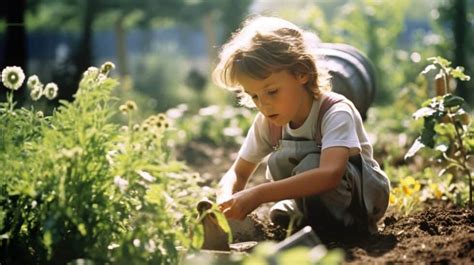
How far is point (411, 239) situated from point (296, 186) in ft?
1.48

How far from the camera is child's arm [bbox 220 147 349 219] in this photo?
8.55 feet

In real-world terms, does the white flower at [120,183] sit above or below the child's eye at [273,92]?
below

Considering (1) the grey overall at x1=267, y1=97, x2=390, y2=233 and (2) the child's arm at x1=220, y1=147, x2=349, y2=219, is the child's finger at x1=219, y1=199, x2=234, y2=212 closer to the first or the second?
(2) the child's arm at x1=220, y1=147, x2=349, y2=219

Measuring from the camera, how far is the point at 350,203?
2996 mm

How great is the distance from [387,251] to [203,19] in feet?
37.0

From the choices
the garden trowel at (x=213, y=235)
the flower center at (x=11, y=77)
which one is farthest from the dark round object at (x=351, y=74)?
the flower center at (x=11, y=77)

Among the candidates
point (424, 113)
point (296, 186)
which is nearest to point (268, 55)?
point (296, 186)

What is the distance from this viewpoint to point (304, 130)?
300cm

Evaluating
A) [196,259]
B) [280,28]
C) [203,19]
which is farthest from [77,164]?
[203,19]

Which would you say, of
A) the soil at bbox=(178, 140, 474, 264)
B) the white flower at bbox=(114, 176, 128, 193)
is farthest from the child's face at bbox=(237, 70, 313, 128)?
the white flower at bbox=(114, 176, 128, 193)

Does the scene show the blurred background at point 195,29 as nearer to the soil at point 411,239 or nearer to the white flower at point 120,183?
the soil at point 411,239

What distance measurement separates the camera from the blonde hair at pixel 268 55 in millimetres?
2838

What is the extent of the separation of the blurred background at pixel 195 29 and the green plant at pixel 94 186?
332 centimetres

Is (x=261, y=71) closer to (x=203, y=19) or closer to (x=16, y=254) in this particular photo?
(x=16, y=254)
